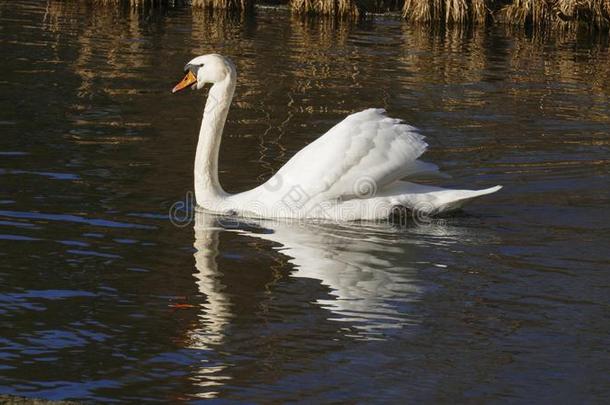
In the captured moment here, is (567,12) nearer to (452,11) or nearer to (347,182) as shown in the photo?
(452,11)

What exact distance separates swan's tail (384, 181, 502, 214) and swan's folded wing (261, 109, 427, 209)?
183mm

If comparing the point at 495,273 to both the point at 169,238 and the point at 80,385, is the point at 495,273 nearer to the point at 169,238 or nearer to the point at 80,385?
the point at 169,238

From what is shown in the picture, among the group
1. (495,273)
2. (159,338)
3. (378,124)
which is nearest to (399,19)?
(378,124)

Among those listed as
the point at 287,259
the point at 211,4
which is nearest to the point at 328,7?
the point at 211,4

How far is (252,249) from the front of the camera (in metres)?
8.84

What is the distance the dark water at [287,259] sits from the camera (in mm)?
6281

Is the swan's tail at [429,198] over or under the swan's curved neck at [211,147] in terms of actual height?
under

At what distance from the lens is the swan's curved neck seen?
995 cm

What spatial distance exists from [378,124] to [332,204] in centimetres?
77

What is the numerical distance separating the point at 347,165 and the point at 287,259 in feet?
4.17

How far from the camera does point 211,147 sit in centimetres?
1009

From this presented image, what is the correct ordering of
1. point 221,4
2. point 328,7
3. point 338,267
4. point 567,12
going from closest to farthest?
point 338,267, point 567,12, point 328,7, point 221,4

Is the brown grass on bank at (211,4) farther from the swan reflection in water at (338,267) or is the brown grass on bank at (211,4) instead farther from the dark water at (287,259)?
the swan reflection in water at (338,267)

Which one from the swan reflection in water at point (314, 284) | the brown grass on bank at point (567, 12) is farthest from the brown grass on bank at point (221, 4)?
the swan reflection in water at point (314, 284)
